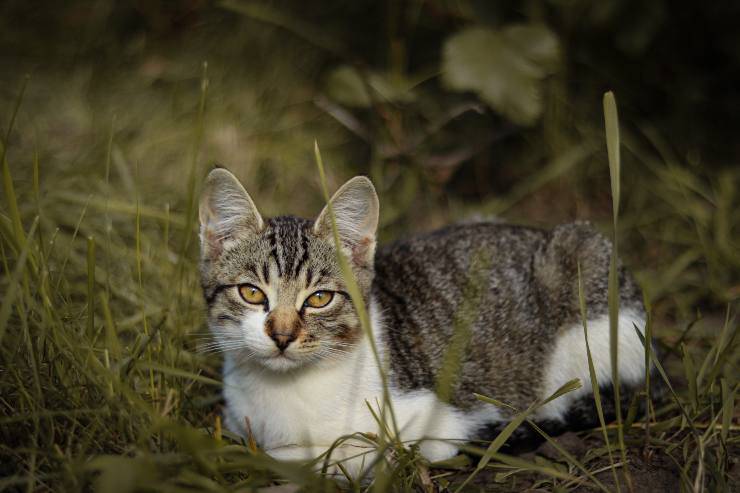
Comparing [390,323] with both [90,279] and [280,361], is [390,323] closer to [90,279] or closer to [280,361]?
[280,361]

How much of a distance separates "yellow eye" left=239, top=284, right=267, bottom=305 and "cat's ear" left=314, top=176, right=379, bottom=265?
0.36 metres

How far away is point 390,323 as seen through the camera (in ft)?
9.93

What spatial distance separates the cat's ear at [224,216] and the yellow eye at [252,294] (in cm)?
26

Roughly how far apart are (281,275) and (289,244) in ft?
0.58

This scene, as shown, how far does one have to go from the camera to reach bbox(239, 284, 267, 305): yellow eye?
8.89 feet

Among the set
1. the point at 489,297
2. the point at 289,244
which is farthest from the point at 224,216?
the point at 489,297

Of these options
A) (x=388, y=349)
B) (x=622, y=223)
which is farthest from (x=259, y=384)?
(x=622, y=223)

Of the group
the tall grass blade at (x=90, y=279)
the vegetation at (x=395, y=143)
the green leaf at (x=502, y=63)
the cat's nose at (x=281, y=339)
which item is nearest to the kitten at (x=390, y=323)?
the cat's nose at (x=281, y=339)

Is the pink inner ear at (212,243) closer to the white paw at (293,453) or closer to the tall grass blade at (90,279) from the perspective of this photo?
the tall grass blade at (90,279)

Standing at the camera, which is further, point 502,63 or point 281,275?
point 502,63

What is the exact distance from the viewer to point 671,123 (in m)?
5.22

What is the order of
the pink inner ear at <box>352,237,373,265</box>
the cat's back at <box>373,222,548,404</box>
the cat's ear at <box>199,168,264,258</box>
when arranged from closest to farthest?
the cat's ear at <box>199,168,264,258</box> → the pink inner ear at <box>352,237,373,265</box> → the cat's back at <box>373,222,548,404</box>

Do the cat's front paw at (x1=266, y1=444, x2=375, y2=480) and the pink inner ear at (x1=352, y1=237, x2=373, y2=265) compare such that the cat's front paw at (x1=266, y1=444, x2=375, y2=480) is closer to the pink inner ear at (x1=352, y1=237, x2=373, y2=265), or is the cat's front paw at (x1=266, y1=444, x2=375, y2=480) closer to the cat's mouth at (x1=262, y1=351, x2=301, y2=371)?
the cat's mouth at (x1=262, y1=351, x2=301, y2=371)

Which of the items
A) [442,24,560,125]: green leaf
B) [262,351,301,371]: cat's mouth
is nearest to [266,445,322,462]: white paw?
[262,351,301,371]: cat's mouth
